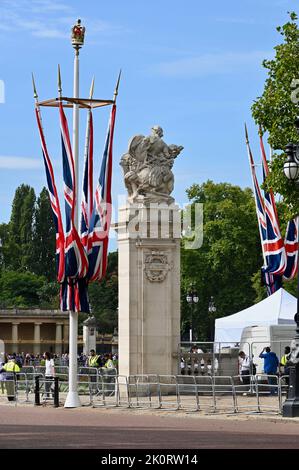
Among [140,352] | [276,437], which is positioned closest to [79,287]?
[140,352]

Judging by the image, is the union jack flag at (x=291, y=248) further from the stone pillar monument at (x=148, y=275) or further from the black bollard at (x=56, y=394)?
the black bollard at (x=56, y=394)

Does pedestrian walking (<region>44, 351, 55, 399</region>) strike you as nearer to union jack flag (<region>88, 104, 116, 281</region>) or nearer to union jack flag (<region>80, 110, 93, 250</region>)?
union jack flag (<region>88, 104, 116, 281</region>)

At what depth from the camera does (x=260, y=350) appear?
144ft

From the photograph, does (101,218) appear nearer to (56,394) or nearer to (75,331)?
(75,331)

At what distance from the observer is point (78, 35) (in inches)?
1369

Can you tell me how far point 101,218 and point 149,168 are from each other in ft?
22.3

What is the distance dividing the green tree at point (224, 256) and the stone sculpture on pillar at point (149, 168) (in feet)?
161

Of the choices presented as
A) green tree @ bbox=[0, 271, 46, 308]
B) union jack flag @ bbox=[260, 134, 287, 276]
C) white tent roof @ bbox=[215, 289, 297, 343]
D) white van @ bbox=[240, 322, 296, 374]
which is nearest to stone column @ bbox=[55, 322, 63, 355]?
green tree @ bbox=[0, 271, 46, 308]

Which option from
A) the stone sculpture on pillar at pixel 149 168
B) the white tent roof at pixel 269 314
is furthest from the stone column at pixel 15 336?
the stone sculpture on pillar at pixel 149 168

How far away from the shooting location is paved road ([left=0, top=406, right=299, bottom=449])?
793 inches

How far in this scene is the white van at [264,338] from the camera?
139ft

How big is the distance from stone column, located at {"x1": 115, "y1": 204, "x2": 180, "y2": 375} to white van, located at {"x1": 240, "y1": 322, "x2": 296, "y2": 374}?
3423 millimetres

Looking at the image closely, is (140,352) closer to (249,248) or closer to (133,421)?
(133,421)

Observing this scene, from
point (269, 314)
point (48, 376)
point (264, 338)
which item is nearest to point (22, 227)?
point (269, 314)
